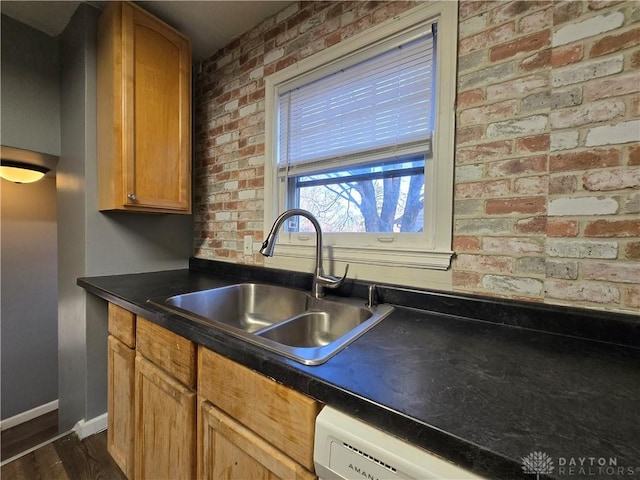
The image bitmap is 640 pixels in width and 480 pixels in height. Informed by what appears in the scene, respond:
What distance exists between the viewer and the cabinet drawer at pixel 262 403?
1.98ft

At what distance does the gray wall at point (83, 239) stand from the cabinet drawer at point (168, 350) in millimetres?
725

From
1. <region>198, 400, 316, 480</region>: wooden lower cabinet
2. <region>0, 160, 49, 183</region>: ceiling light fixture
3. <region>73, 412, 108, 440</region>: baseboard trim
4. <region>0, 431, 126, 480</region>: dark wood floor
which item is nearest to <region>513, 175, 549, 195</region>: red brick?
<region>198, 400, 316, 480</region>: wooden lower cabinet

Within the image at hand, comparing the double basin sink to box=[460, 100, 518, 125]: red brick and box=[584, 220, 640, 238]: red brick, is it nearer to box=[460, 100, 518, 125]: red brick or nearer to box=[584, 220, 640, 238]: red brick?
box=[584, 220, 640, 238]: red brick

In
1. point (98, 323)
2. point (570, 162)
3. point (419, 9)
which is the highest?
point (419, 9)

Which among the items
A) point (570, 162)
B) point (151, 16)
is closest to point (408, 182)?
point (570, 162)

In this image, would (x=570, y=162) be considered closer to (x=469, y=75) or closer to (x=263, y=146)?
(x=469, y=75)

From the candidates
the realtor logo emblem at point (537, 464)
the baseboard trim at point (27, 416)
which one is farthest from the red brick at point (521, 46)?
the baseboard trim at point (27, 416)

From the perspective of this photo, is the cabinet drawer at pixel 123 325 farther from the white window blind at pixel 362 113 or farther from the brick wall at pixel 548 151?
the brick wall at pixel 548 151

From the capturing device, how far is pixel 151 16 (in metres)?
1.50

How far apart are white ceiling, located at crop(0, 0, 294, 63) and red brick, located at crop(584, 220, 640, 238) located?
5.51 ft

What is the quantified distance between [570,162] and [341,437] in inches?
37.3

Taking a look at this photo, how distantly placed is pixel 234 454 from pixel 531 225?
43.7 inches

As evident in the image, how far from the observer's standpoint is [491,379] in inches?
22.6

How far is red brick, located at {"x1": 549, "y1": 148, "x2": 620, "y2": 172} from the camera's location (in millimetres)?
756
